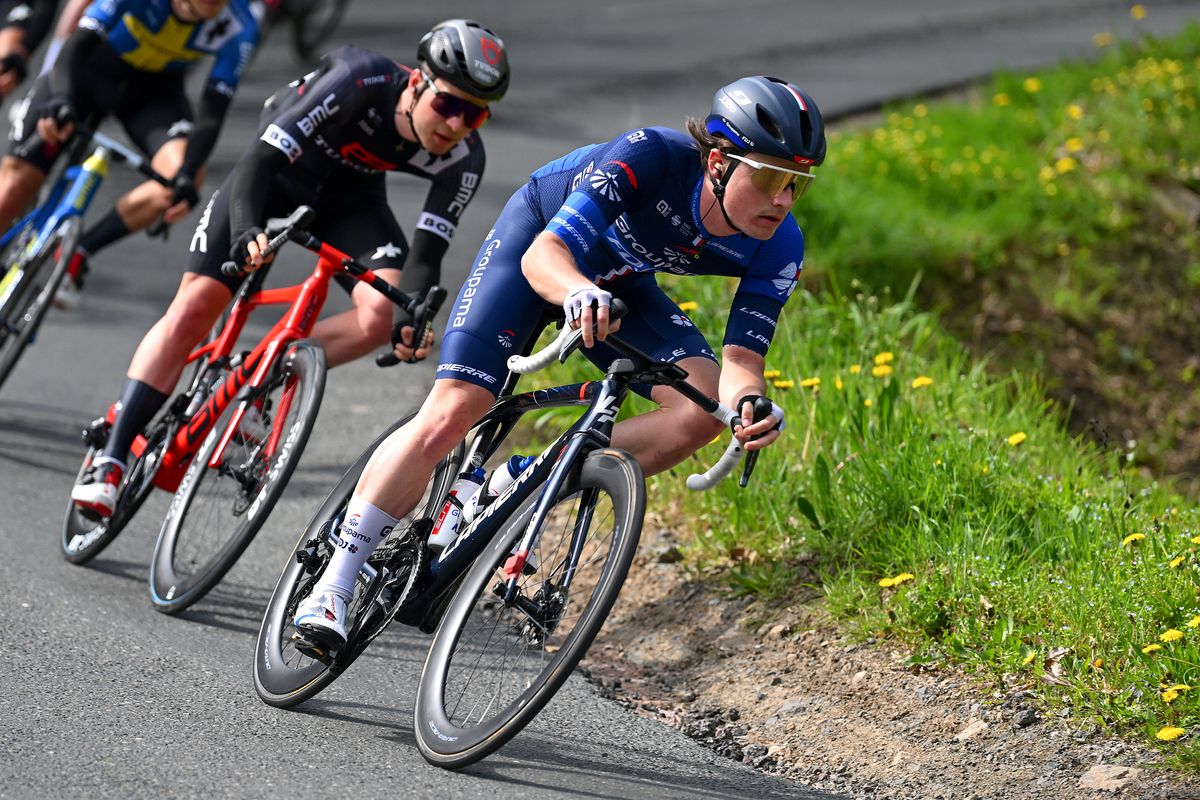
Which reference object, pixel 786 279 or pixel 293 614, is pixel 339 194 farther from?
pixel 786 279

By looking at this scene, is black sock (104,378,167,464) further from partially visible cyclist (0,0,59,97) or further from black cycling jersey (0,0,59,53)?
black cycling jersey (0,0,59,53)

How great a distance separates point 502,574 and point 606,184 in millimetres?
1137

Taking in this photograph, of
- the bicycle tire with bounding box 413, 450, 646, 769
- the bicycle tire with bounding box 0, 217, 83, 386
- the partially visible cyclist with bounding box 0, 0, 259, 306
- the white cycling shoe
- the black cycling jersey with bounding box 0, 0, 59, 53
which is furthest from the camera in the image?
the black cycling jersey with bounding box 0, 0, 59, 53

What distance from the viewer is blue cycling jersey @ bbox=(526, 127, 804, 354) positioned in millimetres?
4109

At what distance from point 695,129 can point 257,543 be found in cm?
278

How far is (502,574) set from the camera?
3.92 metres

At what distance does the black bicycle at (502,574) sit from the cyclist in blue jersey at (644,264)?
0.12 metres

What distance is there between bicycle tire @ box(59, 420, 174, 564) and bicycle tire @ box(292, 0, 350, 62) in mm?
9012

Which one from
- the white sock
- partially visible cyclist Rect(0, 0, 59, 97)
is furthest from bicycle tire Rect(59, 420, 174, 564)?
partially visible cyclist Rect(0, 0, 59, 97)

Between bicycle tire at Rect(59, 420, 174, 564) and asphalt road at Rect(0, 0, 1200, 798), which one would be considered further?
bicycle tire at Rect(59, 420, 174, 564)

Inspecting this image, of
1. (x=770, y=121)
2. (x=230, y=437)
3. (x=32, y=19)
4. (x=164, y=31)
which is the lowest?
(x=230, y=437)

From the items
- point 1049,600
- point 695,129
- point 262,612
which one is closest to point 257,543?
point 262,612

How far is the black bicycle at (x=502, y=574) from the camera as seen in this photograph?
3748mm

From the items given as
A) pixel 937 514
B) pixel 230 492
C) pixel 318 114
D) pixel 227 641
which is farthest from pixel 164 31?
pixel 937 514
